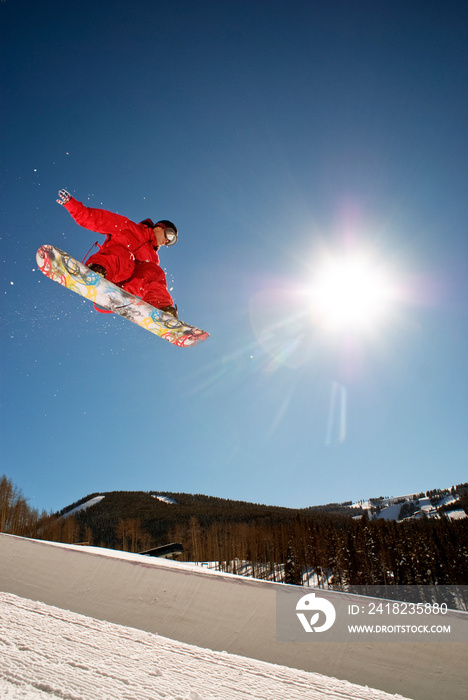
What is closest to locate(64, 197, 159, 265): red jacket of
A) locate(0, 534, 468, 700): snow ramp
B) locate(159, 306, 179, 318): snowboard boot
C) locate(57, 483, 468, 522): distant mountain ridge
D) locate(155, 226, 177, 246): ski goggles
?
locate(155, 226, 177, 246): ski goggles

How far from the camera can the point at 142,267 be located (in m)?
6.44

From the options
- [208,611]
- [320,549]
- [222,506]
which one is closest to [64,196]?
[208,611]

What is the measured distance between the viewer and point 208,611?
5.05ft

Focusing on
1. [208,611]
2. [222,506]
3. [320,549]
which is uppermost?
[222,506]

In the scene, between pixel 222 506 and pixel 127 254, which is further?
pixel 222 506

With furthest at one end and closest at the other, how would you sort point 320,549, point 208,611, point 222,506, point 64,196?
1. point 222,506
2. point 320,549
3. point 64,196
4. point 208,611

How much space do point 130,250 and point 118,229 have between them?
0.39 meters

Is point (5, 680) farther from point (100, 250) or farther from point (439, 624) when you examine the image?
point (100, 250)

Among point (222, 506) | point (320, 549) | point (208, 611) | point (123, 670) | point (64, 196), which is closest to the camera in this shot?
point (123, 670)

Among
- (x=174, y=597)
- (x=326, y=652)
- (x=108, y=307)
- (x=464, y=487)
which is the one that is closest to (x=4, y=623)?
(x=174, y=597)

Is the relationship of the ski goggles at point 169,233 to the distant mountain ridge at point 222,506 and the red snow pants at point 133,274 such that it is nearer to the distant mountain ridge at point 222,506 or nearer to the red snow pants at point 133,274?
the red snow pants at point 133,274

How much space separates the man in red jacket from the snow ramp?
16.0 ft

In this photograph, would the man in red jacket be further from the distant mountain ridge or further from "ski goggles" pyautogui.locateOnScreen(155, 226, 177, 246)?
the distant mountain ridge

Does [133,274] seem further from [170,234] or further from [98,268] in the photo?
[170,234]
